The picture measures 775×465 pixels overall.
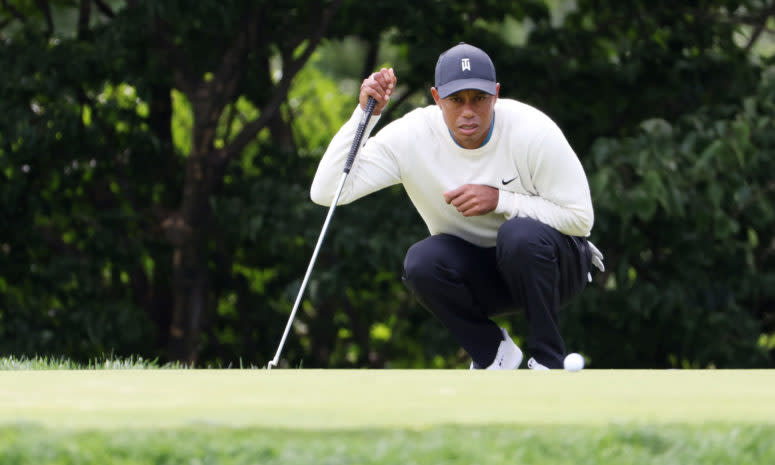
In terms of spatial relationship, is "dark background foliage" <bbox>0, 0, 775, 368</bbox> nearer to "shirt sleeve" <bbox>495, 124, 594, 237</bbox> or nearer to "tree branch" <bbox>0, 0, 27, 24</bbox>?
"tree branch" <bbox>0, 0, 27, 24</bbox>

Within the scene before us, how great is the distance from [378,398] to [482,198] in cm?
169

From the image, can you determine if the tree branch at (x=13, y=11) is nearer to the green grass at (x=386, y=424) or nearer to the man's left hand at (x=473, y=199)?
the man's left hand at (x=473, y=199)

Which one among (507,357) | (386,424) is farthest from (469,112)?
(386,424)

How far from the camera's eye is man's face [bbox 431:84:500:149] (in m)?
4.16

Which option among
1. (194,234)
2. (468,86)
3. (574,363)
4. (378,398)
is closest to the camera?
(378,398)

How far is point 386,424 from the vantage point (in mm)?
2223

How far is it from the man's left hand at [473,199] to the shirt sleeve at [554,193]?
0.05 metres

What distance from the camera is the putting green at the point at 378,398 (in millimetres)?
2289

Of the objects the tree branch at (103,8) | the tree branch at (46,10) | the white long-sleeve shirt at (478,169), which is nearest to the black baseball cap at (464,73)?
the white long-sleeve shirt at (478,169)

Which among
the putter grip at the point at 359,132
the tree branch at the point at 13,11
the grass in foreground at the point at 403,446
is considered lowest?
the grass in foreground at the point at 403,446

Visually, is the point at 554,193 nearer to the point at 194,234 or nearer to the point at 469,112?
the point at 469,112

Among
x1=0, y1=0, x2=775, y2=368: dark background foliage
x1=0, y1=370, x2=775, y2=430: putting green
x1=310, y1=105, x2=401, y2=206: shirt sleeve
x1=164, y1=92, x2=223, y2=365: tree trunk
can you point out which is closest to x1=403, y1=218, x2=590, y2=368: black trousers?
x1=310, y1=105, x2=401, y2=206: shirt sleeve

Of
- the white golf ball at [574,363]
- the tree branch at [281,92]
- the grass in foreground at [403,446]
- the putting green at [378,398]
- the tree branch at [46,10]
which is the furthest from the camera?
the tree branch at [46,10]

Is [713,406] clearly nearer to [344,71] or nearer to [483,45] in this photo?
[483,45]
